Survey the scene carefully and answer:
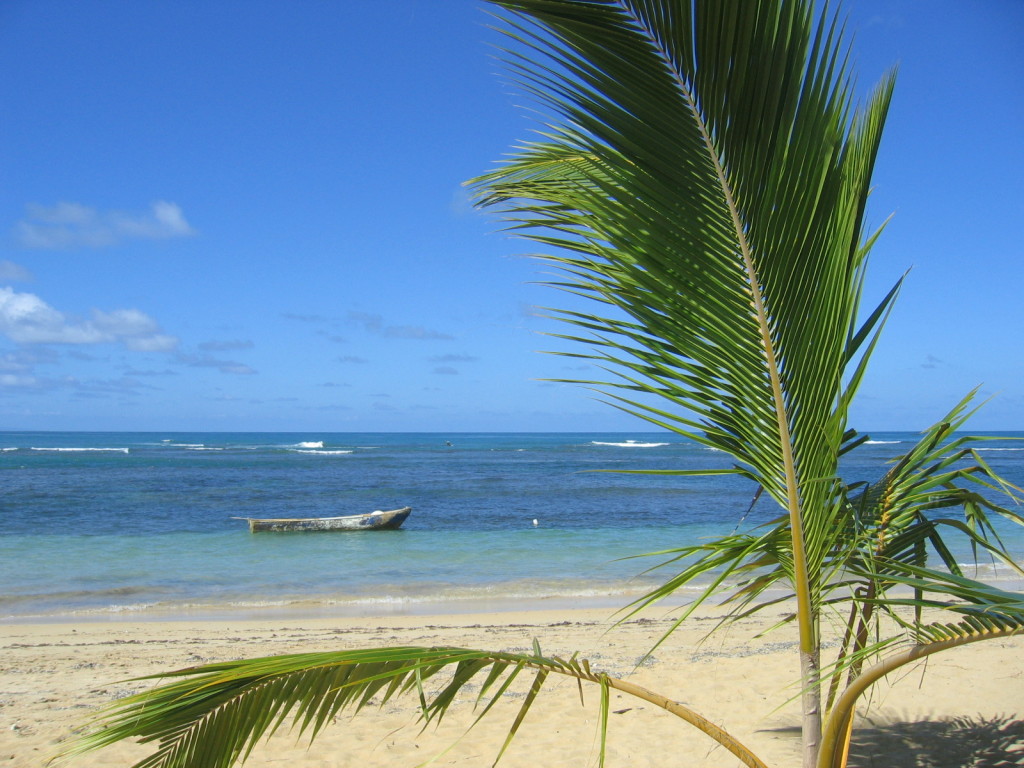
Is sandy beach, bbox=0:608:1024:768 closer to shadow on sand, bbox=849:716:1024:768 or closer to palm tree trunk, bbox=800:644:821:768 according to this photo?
shadow on sand, bbox=849:716:1024:768

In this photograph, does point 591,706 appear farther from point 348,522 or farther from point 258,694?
point 348,522

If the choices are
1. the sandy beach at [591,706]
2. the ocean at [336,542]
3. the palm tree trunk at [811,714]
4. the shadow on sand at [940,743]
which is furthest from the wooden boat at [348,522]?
the palm tree trunk at [811,714]

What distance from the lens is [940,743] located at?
4.38 meters

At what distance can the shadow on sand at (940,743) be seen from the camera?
3.94 metres

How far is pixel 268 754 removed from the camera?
4707 mm

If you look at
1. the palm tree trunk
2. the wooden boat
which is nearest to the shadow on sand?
the palm tree trunk

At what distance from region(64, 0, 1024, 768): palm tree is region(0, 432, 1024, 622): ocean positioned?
72 centimetres

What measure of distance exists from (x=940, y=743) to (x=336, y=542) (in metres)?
15.8

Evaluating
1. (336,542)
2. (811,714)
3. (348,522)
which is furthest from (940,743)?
(348,522)

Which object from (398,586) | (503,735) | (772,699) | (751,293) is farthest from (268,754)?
(398,586)

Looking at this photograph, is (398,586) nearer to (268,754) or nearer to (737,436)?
(268,754)

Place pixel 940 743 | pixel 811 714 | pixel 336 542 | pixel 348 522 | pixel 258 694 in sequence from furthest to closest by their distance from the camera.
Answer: pixel 348 522
pixel 336 542
pixel 940 743
pixel 811 714
pixel 258 694

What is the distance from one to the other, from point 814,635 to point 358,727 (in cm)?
411

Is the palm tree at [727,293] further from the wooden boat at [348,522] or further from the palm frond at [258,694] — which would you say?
the wooden boat at [348,522]
